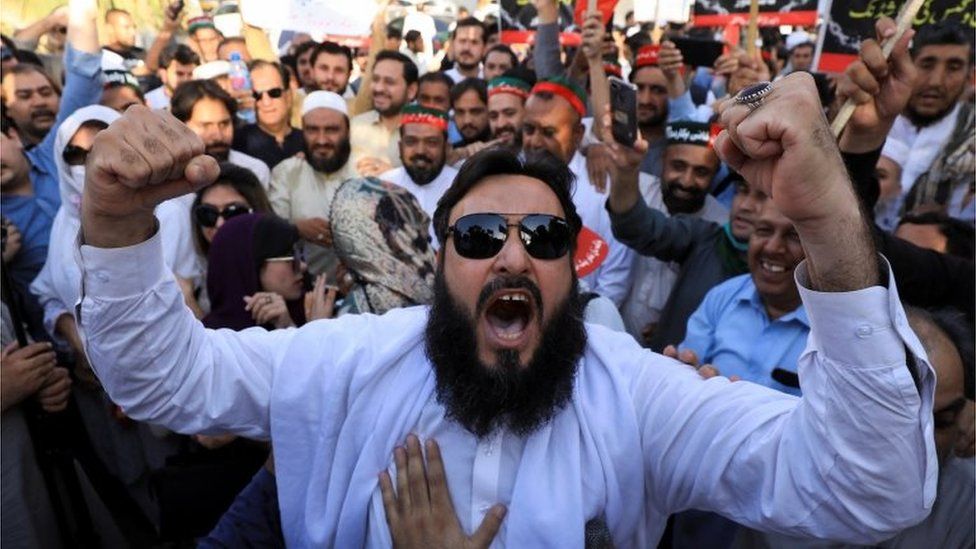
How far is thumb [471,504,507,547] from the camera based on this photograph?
60.7 inches


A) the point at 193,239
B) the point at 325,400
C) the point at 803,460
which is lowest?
the point at 193,239

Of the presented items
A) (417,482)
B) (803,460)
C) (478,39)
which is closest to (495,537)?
(417,482)

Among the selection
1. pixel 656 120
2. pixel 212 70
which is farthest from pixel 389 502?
pixel 212 70

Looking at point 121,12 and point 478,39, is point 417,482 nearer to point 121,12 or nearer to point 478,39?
point 478,39

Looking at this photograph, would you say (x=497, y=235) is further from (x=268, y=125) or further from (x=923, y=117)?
(x=268, y=125)

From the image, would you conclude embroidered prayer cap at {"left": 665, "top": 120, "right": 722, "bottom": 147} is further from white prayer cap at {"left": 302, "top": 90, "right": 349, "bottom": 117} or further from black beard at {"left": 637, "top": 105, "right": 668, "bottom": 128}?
white prayer cap at {"left": 302, "top": 90, "right": 349, "bottom": 117}

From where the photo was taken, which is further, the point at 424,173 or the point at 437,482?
the point at 424,173

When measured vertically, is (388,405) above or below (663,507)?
above

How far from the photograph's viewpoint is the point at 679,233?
3273mm

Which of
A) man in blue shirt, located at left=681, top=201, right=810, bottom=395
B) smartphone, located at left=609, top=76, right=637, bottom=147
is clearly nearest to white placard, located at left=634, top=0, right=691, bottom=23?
smartphone, located at left=609, top=76, right=637, bottom=147

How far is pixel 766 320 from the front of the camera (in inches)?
99.9

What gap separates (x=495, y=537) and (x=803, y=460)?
0.66m

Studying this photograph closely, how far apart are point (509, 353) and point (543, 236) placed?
297mm

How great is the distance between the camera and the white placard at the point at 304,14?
20.5ft
